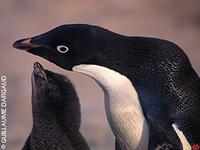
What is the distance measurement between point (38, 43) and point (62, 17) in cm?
24

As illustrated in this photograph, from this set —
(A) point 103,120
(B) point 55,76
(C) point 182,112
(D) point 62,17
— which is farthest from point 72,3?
(C) point 182,112

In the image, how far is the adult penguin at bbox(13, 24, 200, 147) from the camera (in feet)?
5.23

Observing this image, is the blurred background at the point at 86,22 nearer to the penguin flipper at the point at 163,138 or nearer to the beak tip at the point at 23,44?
the beak tip at the point at 23,44

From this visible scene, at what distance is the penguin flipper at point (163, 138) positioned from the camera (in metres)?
1.52

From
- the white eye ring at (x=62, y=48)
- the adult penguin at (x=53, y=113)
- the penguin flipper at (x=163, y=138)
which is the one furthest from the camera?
the adult penguin at (x=53, y=113)

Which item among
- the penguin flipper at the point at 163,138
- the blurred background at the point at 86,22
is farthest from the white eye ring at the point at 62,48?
the penguin flipper at the point at 163,138

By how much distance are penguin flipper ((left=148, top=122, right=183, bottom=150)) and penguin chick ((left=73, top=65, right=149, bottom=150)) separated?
2.0 inches

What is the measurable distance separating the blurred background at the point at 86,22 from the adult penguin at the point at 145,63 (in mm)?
161

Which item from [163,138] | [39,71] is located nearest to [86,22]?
[39,71]

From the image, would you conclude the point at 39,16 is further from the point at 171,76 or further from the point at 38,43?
the point at 171,76

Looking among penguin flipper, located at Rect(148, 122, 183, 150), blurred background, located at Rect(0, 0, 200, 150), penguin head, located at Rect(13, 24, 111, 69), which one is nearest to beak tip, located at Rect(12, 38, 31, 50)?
penguin head, located at Rect(13, 24, 111, 69)

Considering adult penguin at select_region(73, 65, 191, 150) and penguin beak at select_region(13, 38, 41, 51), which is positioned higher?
penguin beak at select_region(13, 38, 41, 51)

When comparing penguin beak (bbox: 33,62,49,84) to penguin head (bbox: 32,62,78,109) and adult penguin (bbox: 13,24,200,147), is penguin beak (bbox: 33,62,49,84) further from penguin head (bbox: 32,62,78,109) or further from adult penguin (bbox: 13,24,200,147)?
adult penguin (bbox: 13,24,200,147)

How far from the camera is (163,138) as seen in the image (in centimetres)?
153
